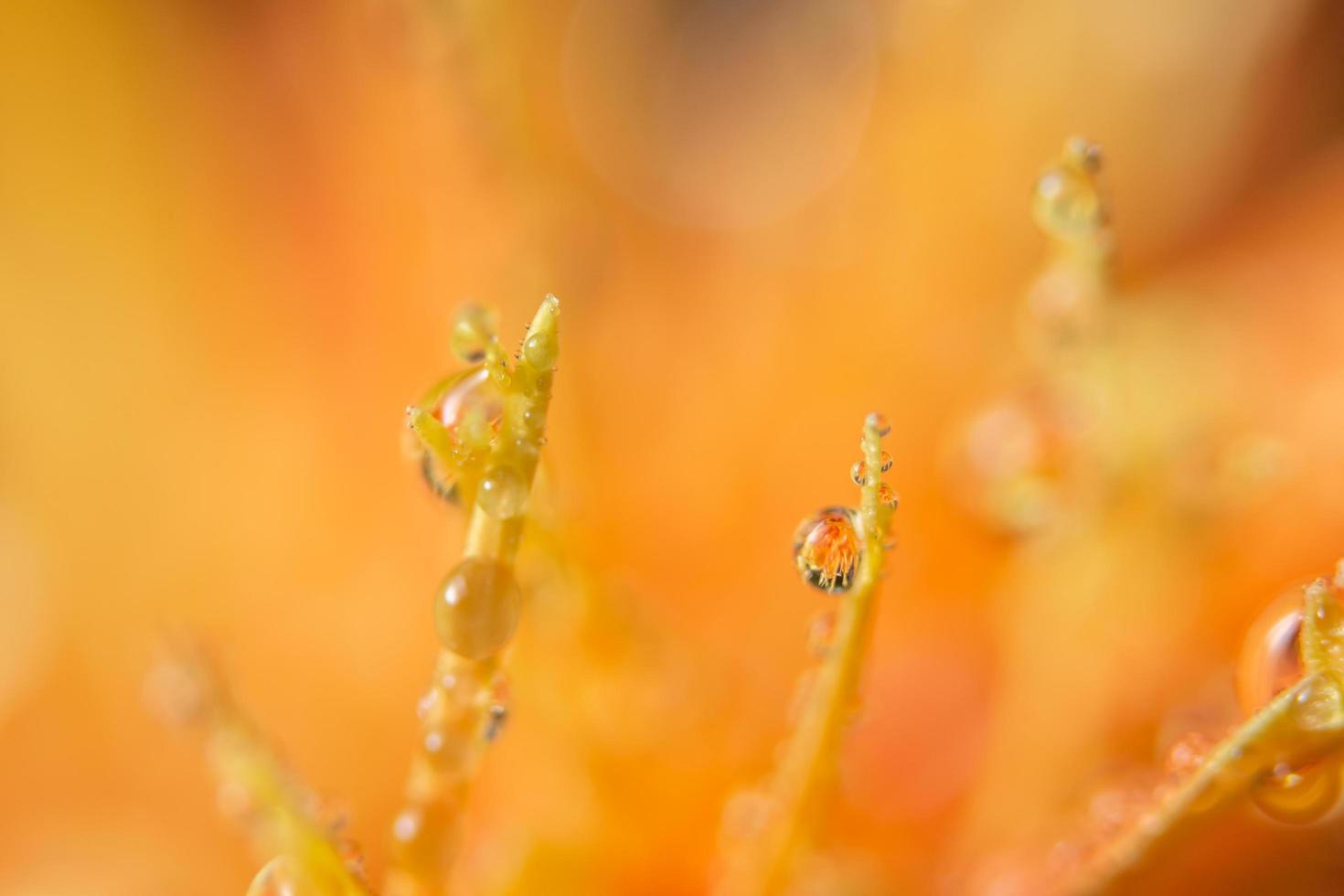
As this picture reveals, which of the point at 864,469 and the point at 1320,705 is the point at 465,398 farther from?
the point at 1320,705

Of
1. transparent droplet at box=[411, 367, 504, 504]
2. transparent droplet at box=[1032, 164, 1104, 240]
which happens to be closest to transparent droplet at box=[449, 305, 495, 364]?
transparent droplet at box=[411, 367, 504, 504]

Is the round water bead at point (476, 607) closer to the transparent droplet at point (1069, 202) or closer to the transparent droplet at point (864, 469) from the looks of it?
the transparent droplet at point (864, 469)

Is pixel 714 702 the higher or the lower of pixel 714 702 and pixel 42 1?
the lower

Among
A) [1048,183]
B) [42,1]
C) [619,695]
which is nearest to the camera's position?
[1048,183]

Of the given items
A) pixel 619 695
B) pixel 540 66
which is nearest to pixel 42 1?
pixel 540 66

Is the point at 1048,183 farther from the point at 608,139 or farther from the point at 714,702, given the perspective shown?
the point at 608,139

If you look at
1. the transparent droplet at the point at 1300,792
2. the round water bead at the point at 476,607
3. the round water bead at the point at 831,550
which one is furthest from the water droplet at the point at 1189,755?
the round water bead at the point at 476,607
